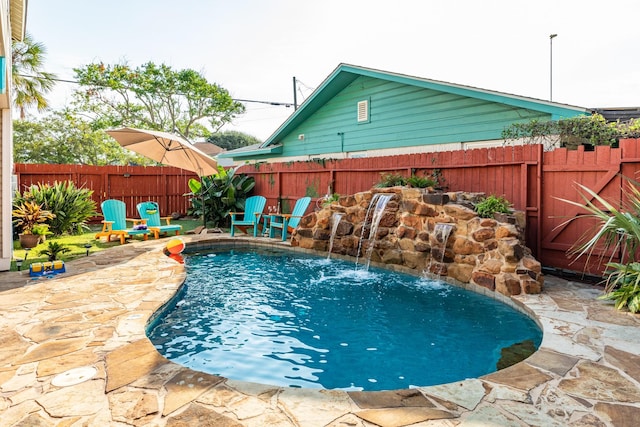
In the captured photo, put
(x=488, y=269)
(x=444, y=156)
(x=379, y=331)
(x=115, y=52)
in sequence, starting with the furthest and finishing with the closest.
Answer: (x=115, y=52)
(x=444, y=156)
(x=488, y=269)
(x=379, y=331)

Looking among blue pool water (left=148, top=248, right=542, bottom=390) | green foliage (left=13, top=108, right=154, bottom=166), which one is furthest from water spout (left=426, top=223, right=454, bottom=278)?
green foliage (left=13, top=108, right=154, bottom=166)

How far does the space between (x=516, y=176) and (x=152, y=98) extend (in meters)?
21.0

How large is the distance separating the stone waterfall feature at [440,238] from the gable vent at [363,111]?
4.13 m

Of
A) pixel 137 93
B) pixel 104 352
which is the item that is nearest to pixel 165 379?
pixel 104 352

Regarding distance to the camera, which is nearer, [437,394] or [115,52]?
[437,394]

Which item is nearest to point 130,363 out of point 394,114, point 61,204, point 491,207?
point 491,207

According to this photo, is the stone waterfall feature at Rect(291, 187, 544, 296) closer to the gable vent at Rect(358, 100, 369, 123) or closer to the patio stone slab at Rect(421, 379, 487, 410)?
the patio stone slab at Rect(421, 379, 487, 410)

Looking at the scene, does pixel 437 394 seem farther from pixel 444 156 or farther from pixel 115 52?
pixel 115 52

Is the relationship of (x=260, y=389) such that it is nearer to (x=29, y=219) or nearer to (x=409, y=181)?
(x=409, y=181)

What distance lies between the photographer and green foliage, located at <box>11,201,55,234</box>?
7832 millimetres

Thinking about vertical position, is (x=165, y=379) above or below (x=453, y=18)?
below

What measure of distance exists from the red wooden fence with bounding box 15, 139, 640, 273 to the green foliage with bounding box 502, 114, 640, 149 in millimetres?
971

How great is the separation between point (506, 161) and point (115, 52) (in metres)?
21.2

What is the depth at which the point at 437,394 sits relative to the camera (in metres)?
2.36
